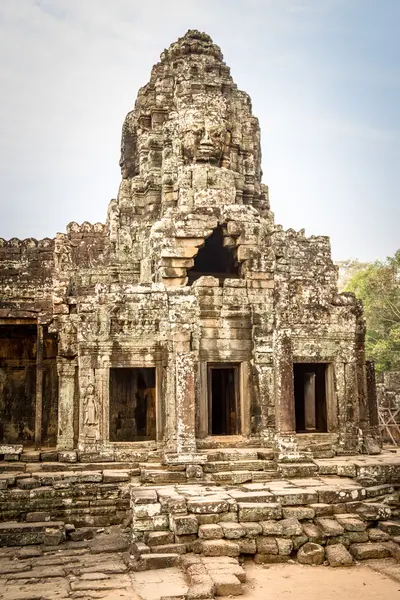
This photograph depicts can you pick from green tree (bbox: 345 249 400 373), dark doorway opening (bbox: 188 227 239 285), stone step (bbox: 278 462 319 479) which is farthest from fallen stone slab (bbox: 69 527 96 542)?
green tree (bbox: 345 249 400 373)

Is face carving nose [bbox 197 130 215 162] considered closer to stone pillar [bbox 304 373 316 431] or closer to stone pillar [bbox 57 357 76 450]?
stone pillar [bbox 57 357 76 450]

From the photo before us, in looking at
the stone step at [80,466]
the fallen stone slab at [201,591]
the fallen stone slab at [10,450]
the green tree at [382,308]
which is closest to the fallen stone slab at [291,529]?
the fallen stone slab at [201,591]

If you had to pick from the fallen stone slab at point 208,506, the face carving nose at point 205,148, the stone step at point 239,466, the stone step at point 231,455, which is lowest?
the fallen stone slab at point 208,506

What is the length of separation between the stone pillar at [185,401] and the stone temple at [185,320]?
0.02m

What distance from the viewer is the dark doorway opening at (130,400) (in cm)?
1585

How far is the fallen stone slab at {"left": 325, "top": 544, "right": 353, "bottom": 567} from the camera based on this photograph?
8219 mm

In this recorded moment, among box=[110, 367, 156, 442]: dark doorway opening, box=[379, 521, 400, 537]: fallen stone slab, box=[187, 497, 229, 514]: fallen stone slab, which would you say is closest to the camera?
box=[187, 497, 229, 514]: fallen stone slab

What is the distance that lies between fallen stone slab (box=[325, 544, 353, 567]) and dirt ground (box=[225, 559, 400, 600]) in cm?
9

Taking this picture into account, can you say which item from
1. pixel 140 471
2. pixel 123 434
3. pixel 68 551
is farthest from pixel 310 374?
pixel 68 551

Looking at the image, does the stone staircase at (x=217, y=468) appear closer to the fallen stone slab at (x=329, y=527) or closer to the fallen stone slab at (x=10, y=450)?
the fallen stone slab at (x=329, y=527)

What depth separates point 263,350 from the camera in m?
13.3

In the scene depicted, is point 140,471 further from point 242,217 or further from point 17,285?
point 17,285

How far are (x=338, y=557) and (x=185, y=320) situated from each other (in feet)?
18.7

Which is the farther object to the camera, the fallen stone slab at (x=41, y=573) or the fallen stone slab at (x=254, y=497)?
the fallen stone slab at (x=254, y=497)
